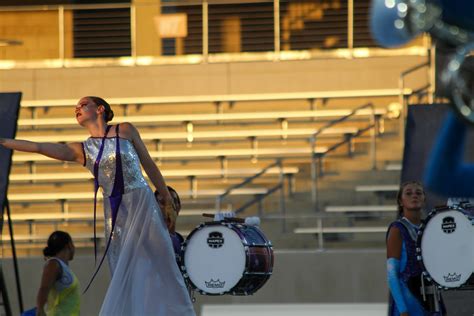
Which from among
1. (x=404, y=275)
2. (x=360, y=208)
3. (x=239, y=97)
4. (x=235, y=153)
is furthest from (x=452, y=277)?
(x=239, y=97)

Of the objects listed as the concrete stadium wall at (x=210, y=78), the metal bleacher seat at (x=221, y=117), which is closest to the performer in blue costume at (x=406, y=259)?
the metal bleacher seat at (x=221, y=117)

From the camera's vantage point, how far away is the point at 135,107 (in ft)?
47.6

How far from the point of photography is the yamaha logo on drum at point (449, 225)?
579 centimetres

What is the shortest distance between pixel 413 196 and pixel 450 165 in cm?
343

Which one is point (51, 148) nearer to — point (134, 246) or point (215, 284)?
point (134, 246)

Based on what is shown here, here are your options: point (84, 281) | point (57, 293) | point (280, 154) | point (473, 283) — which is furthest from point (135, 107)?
point (473, 283)

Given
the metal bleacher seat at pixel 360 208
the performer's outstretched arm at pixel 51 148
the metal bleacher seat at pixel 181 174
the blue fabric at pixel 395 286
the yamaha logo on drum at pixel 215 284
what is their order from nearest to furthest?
1. the performer's outstretched arm at pixel 51 148
2. the blue fabric at pixel 395 286
3. the yamaha logo on drum at pixel 215 284
4. the metal bleacher seat at pixel 360 208
5. the metal bleacher seat at pixel 181 174

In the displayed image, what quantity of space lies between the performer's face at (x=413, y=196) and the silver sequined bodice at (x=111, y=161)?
1111 mm

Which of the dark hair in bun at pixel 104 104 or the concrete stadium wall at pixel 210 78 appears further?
the concrete stadium wall at pixel 210 78

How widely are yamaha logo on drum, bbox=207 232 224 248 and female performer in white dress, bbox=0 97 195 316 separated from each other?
50.9 inches

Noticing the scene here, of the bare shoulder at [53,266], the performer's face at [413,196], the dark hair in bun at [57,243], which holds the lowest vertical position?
the bare shoulder at [53,266]

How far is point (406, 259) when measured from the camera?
5629 mm

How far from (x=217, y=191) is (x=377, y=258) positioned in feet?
7.99

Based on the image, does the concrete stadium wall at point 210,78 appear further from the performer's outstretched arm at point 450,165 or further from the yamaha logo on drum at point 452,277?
the performer's outstretched arm at point 450,165
